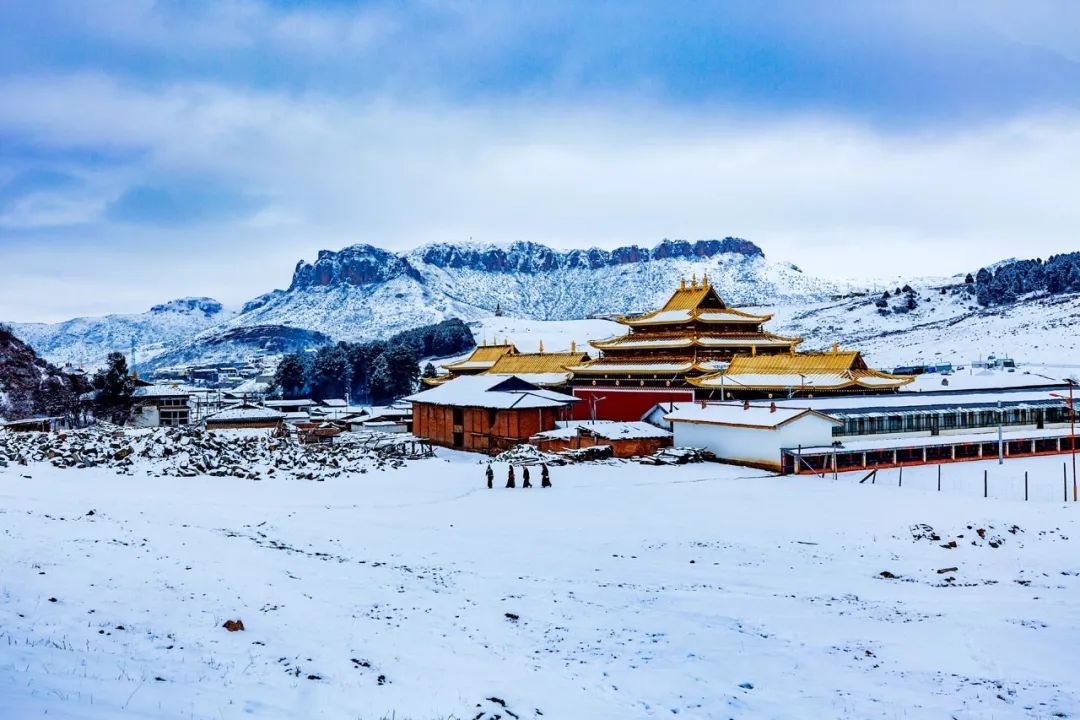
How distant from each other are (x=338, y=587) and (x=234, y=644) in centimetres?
420

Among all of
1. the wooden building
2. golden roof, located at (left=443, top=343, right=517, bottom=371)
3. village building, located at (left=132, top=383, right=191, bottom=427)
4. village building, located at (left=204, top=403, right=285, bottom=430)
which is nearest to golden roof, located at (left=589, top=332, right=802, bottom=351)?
the wooden building

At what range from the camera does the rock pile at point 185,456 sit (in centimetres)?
3525

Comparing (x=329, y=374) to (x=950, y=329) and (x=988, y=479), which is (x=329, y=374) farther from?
(x=988, y=479)

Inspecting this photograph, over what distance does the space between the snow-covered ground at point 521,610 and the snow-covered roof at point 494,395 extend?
23.8m

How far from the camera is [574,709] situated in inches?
458

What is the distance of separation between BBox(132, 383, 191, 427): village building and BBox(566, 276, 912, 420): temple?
55758 millimetres

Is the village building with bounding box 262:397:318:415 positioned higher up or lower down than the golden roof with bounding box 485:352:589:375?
lower down

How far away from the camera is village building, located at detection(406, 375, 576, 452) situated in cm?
5284

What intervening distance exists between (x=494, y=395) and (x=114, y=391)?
5030 centimetres

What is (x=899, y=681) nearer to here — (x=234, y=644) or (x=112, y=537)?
(x=234, y=644)

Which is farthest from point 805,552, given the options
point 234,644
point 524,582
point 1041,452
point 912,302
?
point 912,302

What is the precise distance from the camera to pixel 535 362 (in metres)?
73.1

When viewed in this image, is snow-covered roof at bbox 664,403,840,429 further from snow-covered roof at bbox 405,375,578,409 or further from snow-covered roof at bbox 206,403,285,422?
snow-covered roof at bbox 206,403,285,422

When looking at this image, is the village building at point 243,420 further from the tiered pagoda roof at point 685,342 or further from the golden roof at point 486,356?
the tiered pagoda roof at point 685,342
